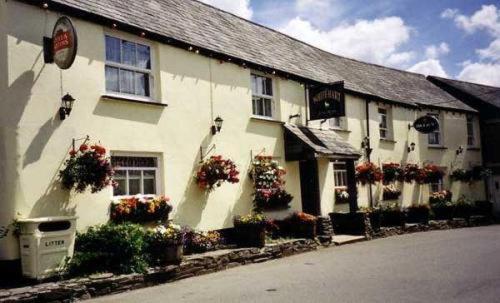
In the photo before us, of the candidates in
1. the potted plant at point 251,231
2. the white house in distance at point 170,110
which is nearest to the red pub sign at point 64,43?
the white house in distance at point 170,110

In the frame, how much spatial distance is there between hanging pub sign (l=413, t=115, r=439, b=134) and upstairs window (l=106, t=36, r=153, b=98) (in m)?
12.7

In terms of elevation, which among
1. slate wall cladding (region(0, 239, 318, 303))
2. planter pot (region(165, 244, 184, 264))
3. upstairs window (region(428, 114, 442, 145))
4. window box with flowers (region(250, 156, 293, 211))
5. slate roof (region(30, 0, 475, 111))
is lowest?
slate wall cladding (region(0, 239, 318, 303))

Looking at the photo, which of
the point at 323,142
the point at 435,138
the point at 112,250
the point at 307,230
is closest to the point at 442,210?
the point at 435,138

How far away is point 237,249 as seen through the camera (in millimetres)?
11039

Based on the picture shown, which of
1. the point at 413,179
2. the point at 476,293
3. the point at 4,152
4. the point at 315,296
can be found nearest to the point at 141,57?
the point at 4,152

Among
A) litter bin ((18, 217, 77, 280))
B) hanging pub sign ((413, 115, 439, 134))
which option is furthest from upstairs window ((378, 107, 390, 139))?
litter bin ((18, 217, 77, 280))

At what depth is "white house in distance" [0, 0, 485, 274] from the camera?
8.53 meters

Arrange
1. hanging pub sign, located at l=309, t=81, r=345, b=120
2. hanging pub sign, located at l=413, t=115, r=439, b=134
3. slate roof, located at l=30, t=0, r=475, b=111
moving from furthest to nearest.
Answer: hanging pub sign, located at l=413, t=115, r=439, b=134 < hanging pub sign, located at l=309, t=81, r=345, b=120 < slate roof, located at l=30, t=0, r=475, b=111

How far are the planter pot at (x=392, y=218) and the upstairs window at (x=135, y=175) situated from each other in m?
9.63

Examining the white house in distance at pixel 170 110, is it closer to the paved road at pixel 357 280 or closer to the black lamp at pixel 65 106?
the black lamp at pixel 65 106

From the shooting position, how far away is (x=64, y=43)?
8289mm

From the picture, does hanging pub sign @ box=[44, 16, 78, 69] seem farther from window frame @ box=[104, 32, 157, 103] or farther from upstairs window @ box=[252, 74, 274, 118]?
upstairs window @ box=[252, 74, 274, 118]

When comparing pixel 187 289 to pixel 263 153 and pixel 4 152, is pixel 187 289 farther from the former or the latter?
pixel 263 153

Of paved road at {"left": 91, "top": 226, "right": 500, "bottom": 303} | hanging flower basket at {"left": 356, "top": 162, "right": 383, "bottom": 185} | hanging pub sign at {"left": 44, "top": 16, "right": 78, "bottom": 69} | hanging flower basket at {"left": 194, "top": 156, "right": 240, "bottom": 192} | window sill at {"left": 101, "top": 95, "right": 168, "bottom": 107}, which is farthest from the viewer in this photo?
hanging flower basket at {"left": 356, "top": 162, "right": 383, "bottom": 185}
